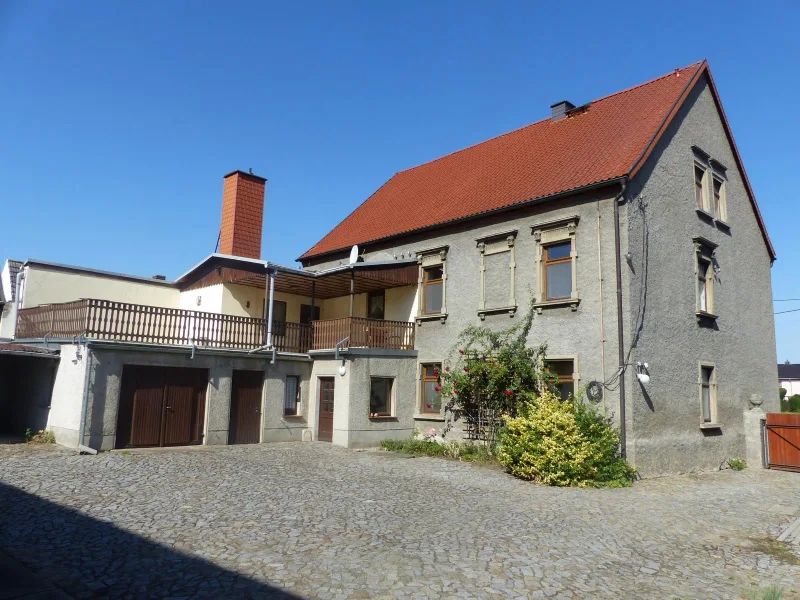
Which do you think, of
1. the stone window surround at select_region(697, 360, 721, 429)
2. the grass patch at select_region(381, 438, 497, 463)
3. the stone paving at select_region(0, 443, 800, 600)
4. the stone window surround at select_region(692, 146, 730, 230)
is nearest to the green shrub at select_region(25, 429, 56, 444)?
the stone paving at select_region(0, 443, 800, 600)

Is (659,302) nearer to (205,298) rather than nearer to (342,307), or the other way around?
(342,307)

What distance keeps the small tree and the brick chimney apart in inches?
343

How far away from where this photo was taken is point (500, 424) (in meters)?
15.4

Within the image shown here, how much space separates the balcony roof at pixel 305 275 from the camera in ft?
56.5

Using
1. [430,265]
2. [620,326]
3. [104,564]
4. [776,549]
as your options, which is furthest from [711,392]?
[104,564]

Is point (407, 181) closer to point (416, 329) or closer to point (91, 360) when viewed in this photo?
point (416, 329)

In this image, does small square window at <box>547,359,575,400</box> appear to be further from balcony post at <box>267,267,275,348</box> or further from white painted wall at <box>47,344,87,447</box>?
white painted wall at <box>47,344,87,447</box>

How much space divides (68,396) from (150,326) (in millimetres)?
2497

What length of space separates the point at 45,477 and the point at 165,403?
4817mm

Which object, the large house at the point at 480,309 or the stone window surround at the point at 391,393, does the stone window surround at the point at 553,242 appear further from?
the stone window surround at the point at 391,393

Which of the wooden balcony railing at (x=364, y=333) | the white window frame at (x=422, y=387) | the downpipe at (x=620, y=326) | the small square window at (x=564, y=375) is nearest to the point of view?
the downpipe at (x=620, y=326)

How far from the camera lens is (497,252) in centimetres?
1628

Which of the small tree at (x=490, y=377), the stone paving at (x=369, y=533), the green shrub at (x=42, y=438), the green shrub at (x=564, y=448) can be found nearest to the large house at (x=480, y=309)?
the green shrub at (x=42, y=438)

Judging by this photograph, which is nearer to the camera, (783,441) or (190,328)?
(190,328)
